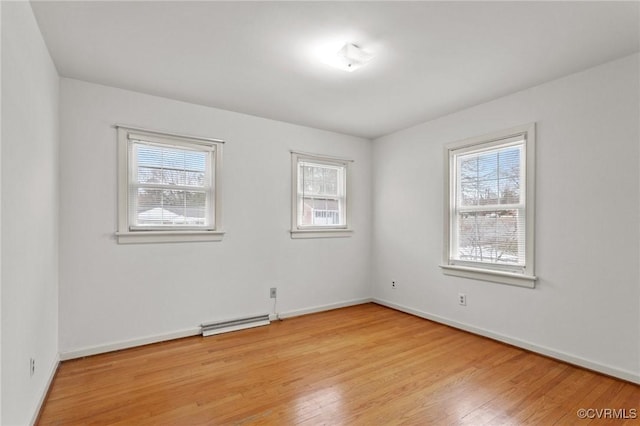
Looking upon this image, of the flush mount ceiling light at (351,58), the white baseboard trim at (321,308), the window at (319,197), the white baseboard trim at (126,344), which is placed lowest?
the white baseboard trim at (321,308)

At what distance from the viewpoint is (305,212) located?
447cm

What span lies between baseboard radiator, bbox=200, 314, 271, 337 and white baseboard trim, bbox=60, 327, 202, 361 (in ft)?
0.32

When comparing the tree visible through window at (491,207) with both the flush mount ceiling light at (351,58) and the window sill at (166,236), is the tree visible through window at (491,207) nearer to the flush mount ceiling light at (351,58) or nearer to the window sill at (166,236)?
the flush mount ceiling light at (351,58)

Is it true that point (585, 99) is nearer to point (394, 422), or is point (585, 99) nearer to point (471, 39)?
point (471, 39)

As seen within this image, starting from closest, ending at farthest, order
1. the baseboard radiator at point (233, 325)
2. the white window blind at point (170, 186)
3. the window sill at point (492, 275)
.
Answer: the window sill at point (492, 275)
the white window blind at point (170, 186)
the baseboard radiator at point (233, 325)

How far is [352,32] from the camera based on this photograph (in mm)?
2229

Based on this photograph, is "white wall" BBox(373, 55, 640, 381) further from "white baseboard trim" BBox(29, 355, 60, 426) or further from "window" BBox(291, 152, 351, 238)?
"white baseboard trim" BBox(29, 355, 60, 426)

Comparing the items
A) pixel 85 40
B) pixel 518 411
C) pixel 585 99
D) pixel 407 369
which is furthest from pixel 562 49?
pixel 85 40

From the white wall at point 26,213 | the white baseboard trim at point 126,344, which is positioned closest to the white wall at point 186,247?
the white baseboard trim at point 126,344

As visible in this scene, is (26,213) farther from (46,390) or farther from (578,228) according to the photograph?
(578,228)

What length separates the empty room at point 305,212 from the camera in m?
2.06

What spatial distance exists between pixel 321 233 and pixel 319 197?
52 centimetres

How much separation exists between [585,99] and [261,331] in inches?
153

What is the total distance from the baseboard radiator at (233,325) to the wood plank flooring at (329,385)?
0.15m
